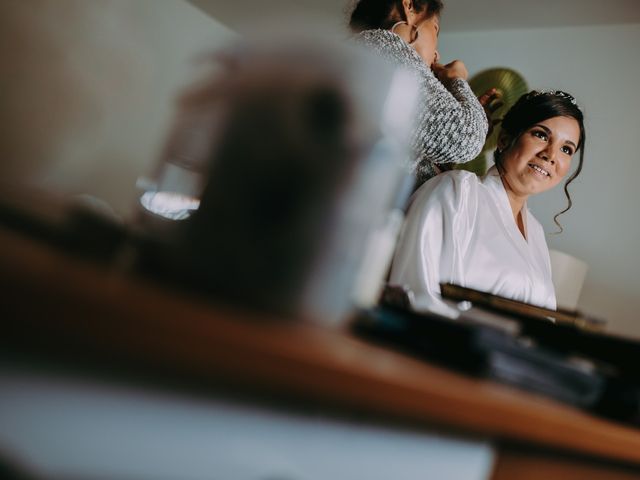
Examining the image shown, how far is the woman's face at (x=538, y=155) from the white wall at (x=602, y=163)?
79cm

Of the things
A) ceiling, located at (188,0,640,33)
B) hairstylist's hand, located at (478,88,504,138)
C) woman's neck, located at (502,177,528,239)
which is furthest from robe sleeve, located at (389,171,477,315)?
ceiling, located at (188,0,640,33)

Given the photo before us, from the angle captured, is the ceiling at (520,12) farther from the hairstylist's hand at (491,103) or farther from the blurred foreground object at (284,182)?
the blurred foreground object at (284,182)

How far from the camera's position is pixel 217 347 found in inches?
10.0

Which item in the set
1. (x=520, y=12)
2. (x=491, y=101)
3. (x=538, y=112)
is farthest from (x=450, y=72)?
(x=520, y=12)

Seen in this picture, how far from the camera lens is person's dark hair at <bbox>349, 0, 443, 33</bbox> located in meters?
1.36

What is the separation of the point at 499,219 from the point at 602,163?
127 cm

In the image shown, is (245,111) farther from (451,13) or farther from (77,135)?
(451,13)

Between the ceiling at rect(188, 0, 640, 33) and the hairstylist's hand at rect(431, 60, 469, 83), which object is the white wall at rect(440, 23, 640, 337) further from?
the hairstylist's hand at rect(431, 60, 469, 83)

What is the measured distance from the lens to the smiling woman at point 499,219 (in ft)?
A: 4.32

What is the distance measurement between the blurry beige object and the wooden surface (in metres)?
1.90

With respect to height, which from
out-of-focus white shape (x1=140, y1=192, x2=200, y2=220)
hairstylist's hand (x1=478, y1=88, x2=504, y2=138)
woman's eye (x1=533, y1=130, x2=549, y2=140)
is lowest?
out-of-focus white shape (x1=140, y1=192, x2=200, y2=220)

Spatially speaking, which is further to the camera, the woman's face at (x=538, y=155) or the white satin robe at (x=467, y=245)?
the woman's face at (x=538, y=155)

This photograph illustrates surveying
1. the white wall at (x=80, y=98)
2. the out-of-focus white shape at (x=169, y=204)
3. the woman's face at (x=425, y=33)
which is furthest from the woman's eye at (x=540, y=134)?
the out-of-focus white shape at (x=169, y=204)

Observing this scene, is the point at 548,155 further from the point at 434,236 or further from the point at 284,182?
the point at 284,182
